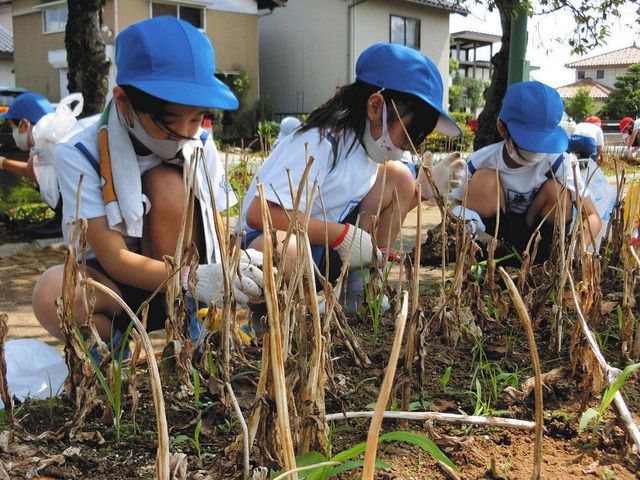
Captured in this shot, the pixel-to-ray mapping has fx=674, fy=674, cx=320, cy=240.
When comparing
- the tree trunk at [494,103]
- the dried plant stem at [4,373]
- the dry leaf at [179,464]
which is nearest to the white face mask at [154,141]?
the dried plant stem at [4,373]

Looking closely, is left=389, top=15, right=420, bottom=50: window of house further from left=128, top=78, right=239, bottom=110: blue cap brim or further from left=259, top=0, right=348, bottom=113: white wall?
left=128, top=78, right=239, bottom=110: blue cap brim

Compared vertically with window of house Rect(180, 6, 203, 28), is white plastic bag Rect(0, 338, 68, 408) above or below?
below

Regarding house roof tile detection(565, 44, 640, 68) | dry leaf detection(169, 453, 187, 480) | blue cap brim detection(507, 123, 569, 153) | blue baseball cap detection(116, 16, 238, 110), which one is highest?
house roof tile detection(565, 44, 640, 68)

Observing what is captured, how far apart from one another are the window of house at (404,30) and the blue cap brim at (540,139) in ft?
65.4

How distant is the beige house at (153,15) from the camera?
20688mm

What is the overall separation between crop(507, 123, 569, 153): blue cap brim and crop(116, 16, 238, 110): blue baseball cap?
1415 millimetres

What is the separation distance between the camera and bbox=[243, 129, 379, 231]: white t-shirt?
2.34 m

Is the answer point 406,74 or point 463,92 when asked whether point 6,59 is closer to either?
point 463,92

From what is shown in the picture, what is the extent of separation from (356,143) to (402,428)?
4.58ft

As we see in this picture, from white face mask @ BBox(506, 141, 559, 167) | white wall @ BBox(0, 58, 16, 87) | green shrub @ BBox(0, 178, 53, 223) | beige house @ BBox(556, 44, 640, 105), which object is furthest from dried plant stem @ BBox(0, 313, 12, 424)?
beige house @ BBox(556, 44, 640, 105)

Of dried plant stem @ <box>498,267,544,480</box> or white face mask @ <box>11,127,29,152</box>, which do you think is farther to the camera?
white face mask @ <box>11,127,29,152</box>

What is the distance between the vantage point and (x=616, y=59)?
201 feet

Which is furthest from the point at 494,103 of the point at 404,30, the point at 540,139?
the point at 404,30

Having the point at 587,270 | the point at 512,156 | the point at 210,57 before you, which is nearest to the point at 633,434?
the point at 587,270
